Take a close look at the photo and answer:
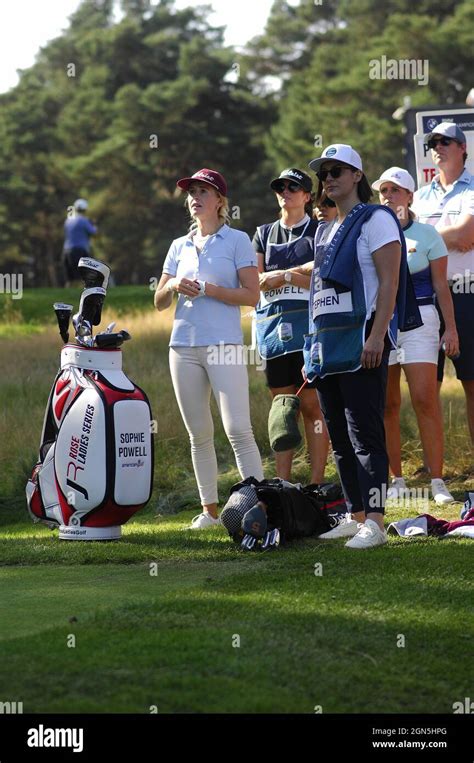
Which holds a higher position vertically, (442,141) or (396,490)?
(442,141)

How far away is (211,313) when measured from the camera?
7883 mm

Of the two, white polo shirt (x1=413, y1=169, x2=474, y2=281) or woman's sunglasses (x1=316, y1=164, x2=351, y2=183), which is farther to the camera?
white polo shirt (x1=413, y1=169, x2=474, y2=281)

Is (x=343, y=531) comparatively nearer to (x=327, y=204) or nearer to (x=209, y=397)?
(x=209, y=397)

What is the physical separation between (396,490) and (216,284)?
2015 mm

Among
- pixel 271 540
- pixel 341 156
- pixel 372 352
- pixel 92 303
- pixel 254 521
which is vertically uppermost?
pixel 341 156

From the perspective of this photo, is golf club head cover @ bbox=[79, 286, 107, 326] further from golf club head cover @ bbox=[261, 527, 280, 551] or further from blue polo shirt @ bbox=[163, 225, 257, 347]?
golf club head cover @ bbox=[261, 527, 280, 551]

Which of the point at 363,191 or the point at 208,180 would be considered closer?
the point at 363,191

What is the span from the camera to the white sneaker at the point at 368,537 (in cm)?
697

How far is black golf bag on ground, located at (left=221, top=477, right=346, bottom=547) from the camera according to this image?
23.5ft

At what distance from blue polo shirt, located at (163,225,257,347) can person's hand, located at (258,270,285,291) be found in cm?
46

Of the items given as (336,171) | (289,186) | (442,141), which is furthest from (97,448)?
(442,141)

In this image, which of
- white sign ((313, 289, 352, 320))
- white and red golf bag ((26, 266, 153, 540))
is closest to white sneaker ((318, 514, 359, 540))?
white and red golf bag ((26, 266, 153, 540))

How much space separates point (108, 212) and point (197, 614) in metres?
49.9

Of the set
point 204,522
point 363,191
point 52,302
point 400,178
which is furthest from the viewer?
point 52,302
